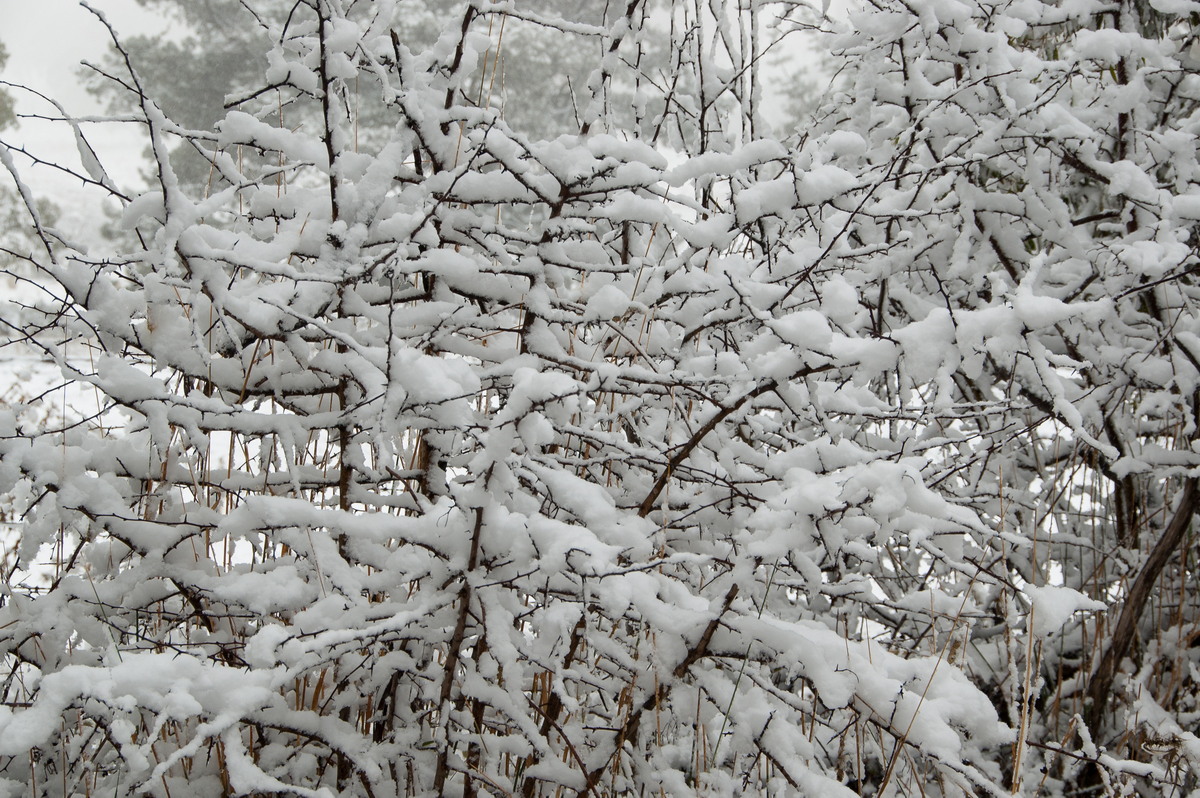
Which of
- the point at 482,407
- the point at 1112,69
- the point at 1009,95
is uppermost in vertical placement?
the point at 1112,69

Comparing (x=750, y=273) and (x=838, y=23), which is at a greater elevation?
(x=838, y=23)

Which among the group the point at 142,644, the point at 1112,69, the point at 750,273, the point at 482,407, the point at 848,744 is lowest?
the point at 848,744

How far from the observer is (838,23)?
251cm

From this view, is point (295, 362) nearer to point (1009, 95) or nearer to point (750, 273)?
point (750, 273)

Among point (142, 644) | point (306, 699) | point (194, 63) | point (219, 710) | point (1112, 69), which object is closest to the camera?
point (219, 710)

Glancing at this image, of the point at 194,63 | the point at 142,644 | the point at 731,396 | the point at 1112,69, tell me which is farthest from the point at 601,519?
the point at 194,63

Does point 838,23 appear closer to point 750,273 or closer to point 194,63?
point 750,273

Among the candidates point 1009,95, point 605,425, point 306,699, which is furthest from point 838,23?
point 306,699

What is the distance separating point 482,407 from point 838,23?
170 centimetres

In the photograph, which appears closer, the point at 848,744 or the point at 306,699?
the point at 306,699

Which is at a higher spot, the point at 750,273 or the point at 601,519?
the point at 750,273

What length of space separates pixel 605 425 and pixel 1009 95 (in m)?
1.31

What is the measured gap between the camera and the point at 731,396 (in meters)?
1.26

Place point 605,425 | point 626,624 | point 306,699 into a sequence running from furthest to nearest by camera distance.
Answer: point 626,624 < point 605,425 < point 306,699
